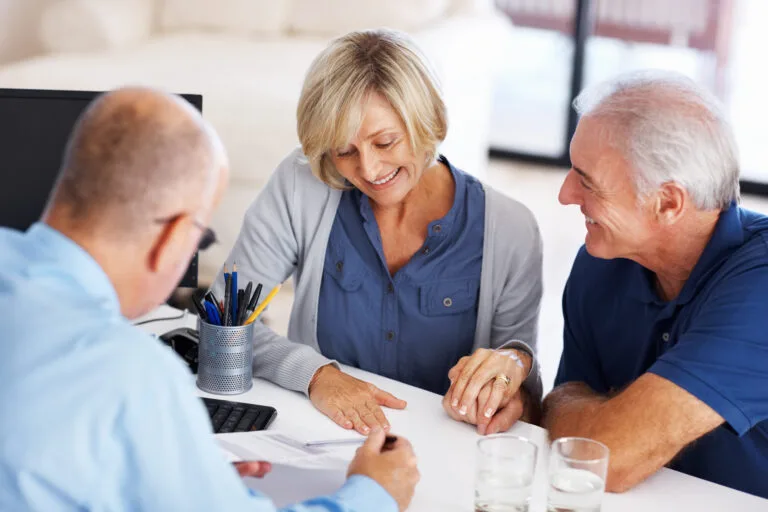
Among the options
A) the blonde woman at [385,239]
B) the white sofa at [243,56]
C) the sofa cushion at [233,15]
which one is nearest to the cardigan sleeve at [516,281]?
the blonde woman at [385,239]

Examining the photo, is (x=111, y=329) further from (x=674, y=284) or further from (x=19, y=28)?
(x=19, y=28)

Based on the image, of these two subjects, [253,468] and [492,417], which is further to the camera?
[492,417]

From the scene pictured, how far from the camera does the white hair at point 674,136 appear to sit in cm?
156

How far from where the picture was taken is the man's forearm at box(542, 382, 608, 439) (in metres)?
1.56

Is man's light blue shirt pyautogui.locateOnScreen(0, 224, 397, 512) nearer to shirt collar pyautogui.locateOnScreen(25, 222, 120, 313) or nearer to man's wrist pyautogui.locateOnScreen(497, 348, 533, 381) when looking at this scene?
shirt collar pyautogui.locateOnScreen(25, 222, 120, 313)

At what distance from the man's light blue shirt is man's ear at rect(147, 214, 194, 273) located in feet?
0.20

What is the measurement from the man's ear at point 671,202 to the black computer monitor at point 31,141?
856 millimetres

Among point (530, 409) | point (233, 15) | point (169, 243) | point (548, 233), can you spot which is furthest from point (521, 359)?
point (233, 15)

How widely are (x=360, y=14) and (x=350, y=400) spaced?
313 cm

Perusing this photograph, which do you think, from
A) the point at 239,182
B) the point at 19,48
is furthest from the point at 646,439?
the point at 19,48

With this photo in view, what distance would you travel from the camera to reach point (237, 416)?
62.3 inches

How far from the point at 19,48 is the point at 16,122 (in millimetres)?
3242

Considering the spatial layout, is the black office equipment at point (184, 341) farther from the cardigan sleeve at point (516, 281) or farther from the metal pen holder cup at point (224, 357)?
the cardigan sleeve at point (516, 281)

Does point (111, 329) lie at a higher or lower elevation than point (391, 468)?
higher
